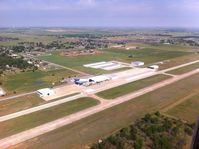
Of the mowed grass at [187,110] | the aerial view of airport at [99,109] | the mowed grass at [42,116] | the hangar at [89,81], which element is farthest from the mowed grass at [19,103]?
the mowed grass at [187,110]

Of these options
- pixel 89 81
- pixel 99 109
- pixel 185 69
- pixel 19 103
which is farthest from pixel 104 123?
pixel 185 69

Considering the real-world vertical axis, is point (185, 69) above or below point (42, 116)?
above

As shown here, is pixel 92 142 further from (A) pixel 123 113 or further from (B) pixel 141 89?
(B) pixel 141 89

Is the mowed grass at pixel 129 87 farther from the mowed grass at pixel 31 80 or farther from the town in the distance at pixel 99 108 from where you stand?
the mowed grass at pixel 31 80

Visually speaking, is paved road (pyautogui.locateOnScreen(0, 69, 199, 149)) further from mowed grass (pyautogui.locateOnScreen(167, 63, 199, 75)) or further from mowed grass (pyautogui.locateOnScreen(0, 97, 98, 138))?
mowed grass (pyautogui.locateOnScreen(167, 63, 199, 75))

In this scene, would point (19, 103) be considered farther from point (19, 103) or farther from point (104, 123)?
point (104, 123)

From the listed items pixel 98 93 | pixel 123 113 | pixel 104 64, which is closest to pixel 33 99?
pixel 98 93
